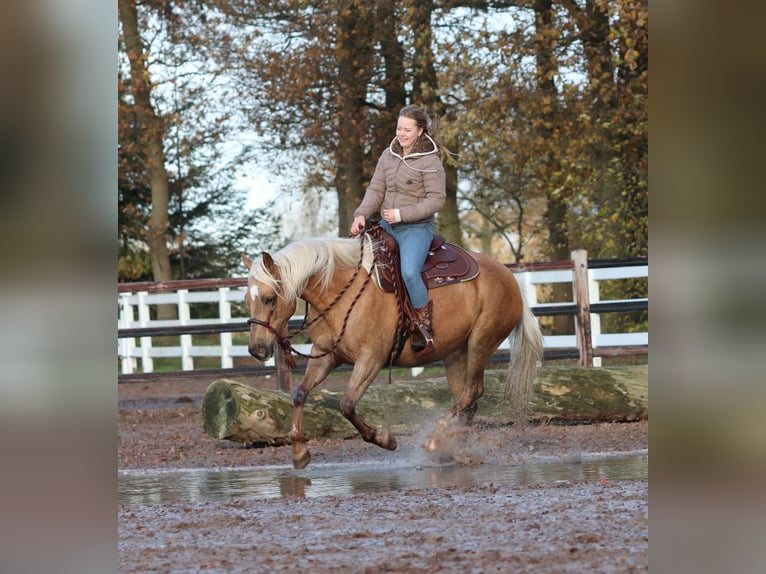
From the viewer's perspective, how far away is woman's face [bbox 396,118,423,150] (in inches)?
314

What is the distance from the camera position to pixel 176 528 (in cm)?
557

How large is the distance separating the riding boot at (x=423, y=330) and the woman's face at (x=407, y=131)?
1.34m

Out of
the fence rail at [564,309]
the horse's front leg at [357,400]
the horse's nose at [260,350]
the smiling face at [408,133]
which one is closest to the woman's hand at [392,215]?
the smiling face at [408,133]

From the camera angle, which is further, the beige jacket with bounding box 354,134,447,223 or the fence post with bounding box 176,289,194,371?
the fence post with bounding box 176,289,194,371

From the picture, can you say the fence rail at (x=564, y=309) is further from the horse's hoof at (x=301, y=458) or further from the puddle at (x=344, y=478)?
the horse's hoof at (x=301, y=458)

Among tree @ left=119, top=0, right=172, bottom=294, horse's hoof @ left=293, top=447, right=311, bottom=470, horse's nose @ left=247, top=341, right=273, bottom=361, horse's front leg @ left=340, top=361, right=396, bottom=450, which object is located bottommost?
horse's hoof @ left=293, top=447, right=311, bottom=470

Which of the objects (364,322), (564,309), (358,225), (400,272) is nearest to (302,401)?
(364,322)

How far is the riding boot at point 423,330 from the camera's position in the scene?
8148 mm

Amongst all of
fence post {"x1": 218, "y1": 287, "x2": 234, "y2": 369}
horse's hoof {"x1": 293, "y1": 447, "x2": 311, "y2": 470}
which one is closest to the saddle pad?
horse's hoof {"x1": 293, "y1": 447, "x2": 311, "y2": 470}

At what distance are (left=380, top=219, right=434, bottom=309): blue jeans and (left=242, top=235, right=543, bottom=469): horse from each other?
182 millimetres

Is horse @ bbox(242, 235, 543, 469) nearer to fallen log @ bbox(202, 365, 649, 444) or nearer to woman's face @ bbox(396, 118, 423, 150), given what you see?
woman's face @ bbox(396, 118, 423, 150)
